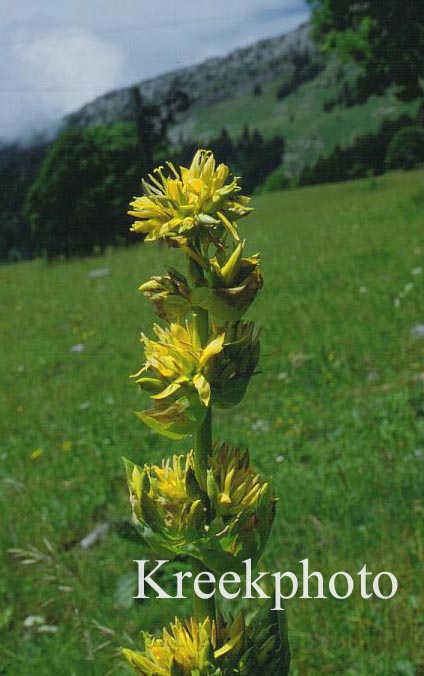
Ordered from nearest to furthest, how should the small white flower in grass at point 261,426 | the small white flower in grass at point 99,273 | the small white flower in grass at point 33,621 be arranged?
A: the small white flower in grass at point 33,621, the small white flower in grass at point 261,426, the small white flower in grass at point 99,273

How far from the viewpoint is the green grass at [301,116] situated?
86188 mm

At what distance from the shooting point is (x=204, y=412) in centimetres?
134

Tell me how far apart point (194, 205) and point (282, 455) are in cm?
368

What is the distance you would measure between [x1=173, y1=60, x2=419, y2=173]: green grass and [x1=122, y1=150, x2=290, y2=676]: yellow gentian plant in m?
69.6

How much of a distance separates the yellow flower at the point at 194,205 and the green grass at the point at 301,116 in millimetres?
69599

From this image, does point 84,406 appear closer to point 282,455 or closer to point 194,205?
point 282,455

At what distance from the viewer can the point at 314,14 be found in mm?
19547

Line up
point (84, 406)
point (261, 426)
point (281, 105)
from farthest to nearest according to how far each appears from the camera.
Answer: point (281, 105), point (84, 406), point (261, 426)

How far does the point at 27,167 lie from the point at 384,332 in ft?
95.7

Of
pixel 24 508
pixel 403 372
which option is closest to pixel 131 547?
pixel 24 508

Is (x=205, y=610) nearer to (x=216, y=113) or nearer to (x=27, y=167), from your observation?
(x=27, y=167)

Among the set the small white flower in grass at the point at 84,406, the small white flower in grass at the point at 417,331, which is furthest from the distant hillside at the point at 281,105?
the small white flower in grass at the point at 417,331

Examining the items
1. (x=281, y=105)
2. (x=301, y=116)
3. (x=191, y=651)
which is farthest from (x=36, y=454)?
(x=281, y=105)

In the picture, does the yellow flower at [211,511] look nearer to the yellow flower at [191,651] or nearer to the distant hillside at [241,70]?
the yellow flower at [191,651]
